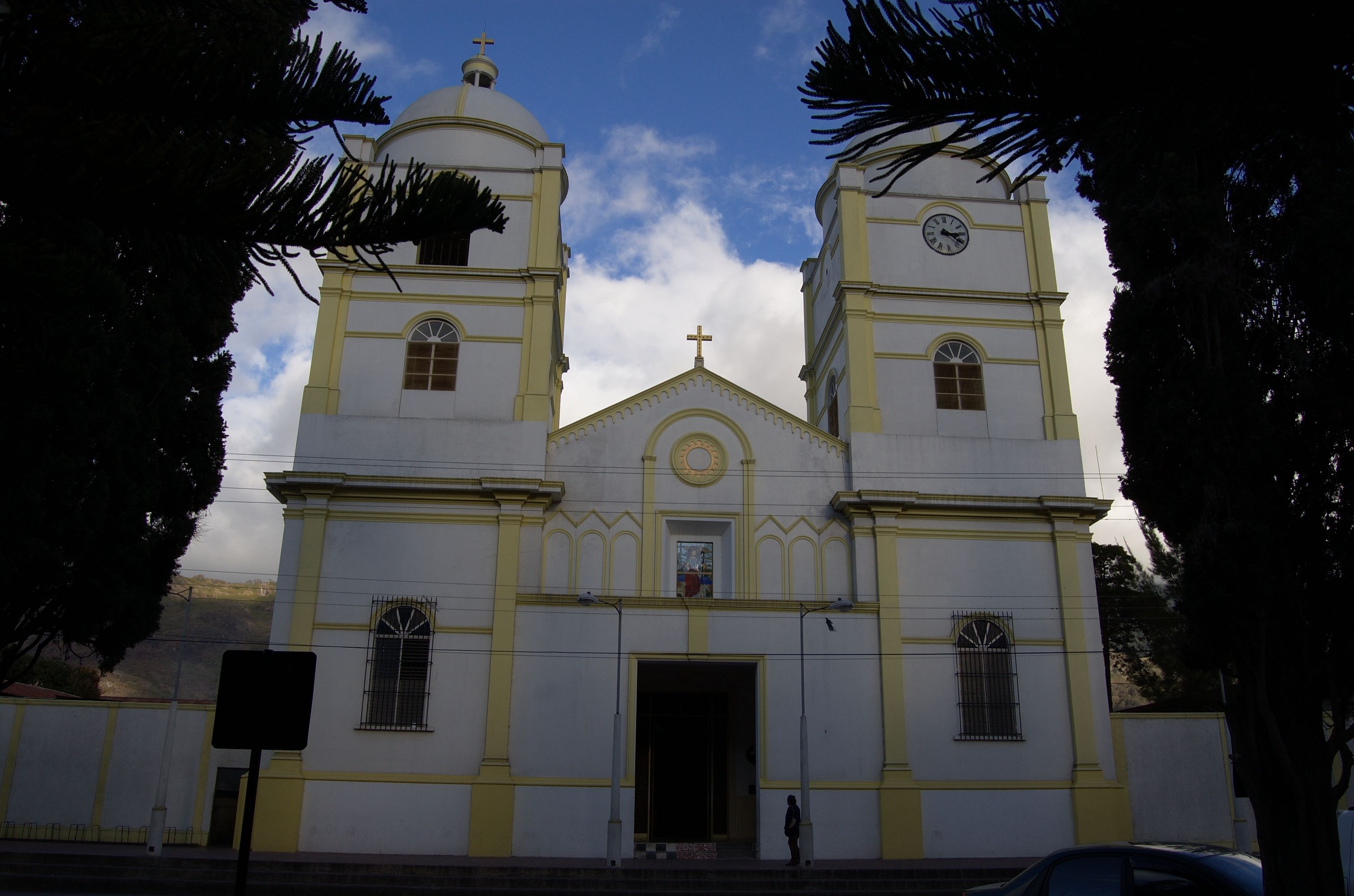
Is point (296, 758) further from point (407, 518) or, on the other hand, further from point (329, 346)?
point (329, 346)

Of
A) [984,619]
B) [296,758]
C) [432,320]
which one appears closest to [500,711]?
[296,758]

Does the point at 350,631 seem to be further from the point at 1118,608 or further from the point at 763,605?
the point at 1118,608

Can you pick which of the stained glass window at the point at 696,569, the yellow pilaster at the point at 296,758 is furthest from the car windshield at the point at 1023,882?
the yellow pilaster at the point at 296,758

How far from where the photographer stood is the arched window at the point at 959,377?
71.8 ft

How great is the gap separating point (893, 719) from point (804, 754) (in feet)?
6.91

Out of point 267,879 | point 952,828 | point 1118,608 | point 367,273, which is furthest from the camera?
point 1118,608

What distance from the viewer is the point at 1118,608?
35.0 metres

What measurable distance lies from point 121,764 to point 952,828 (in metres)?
17.0

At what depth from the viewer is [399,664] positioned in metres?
19.0

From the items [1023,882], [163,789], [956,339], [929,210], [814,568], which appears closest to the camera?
[1023,882]

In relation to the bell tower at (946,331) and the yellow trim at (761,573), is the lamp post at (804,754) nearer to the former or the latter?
the yellow trim at (761,573)

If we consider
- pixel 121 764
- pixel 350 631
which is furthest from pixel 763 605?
pixel 121 764

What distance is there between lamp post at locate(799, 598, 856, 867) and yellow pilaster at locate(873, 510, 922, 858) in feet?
3.08

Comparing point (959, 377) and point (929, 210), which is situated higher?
point (929, 210)
